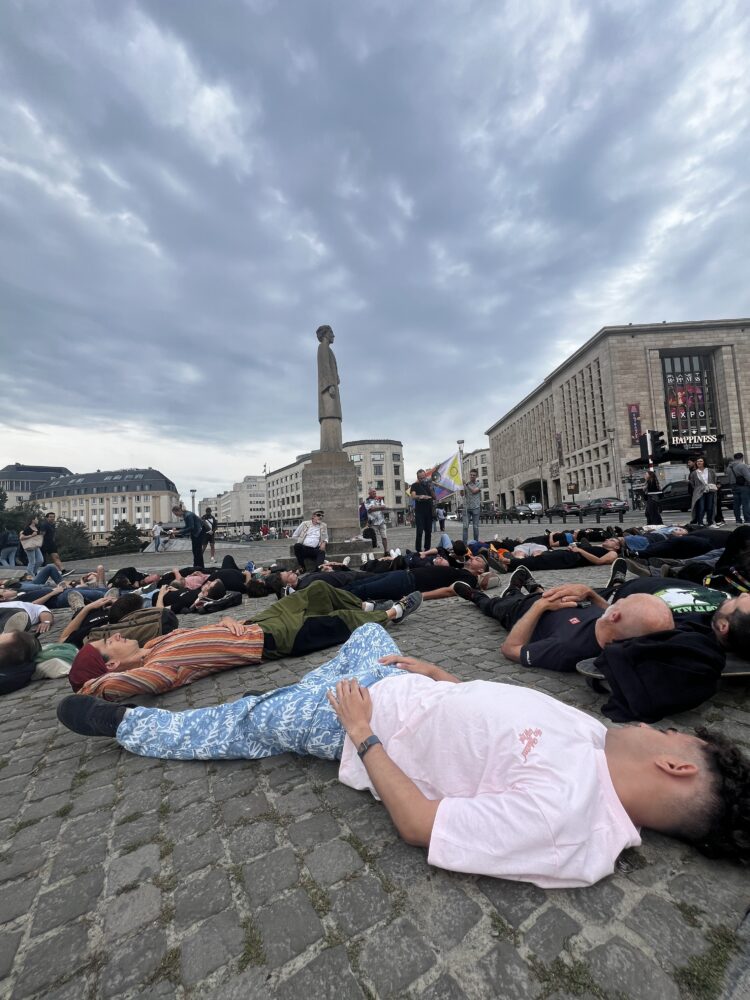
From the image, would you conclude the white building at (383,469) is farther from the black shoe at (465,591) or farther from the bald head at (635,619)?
the bald head at (635,619)

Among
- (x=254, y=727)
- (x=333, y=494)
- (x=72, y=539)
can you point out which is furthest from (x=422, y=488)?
(x=72, y=539)

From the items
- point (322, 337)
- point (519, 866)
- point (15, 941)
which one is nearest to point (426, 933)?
point (519, 866)

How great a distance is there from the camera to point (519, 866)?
4.42 ft

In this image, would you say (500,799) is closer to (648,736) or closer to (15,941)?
(648,736)

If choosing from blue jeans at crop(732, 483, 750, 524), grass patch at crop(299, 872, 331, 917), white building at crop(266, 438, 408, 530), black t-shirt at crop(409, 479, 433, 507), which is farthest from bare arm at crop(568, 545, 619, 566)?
white building at crop(266, 438, 408, 530)

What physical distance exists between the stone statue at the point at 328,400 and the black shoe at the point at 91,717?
40.2 feet

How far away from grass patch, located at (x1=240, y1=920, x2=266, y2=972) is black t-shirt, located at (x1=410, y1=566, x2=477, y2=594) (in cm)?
495

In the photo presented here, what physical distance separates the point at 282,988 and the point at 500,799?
0.78 m

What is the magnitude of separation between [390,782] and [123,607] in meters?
4.40

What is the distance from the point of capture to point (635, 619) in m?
2.68

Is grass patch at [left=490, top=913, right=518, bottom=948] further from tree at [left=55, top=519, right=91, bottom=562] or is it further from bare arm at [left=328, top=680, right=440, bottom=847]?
tree at [left=55, top=519, right=91, bottom=562]

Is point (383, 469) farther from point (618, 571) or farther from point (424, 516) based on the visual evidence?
point (618, 571)

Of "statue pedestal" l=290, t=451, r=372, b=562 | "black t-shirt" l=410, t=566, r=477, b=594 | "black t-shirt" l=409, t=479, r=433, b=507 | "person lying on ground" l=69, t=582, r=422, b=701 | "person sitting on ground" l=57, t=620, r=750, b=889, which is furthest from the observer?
"statue pedestal" l=290, t=451, r=372, b=562

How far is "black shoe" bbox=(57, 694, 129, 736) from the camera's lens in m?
2.49
